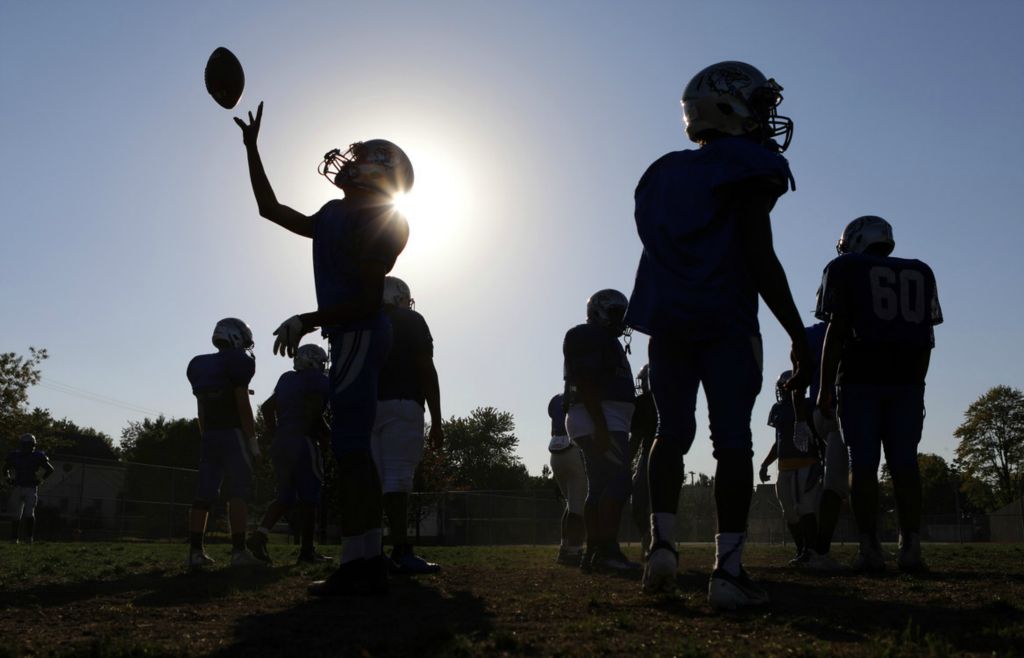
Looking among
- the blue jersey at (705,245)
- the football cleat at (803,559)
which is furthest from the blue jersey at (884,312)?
the blue jersey at (705,245)

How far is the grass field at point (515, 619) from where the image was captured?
303cm

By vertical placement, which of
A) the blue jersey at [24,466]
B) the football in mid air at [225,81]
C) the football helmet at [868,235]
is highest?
the football in mid air at [225,81]

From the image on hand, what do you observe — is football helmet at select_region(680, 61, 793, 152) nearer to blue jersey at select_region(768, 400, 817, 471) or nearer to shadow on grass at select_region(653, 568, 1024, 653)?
shadow on grass at select_region(653, 568, 1024, 653)

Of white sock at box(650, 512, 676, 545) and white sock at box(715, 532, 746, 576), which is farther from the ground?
white sock at box(650, 512, 676, 545)

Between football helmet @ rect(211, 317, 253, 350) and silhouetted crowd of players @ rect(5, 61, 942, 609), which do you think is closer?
silhouetted crowd of players @ rect(5, 61, 942, 609)

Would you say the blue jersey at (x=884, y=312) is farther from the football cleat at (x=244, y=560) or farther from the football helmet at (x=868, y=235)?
the football cleat at (x=244, y=560)

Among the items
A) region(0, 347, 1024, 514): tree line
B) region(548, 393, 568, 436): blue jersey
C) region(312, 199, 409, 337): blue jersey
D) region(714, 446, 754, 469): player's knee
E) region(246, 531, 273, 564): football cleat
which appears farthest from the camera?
region(0, 347, 1024, 514): tree line

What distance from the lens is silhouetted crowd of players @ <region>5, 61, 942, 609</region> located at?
14.4ft

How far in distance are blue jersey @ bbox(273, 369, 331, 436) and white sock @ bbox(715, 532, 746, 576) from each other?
20.1 feet

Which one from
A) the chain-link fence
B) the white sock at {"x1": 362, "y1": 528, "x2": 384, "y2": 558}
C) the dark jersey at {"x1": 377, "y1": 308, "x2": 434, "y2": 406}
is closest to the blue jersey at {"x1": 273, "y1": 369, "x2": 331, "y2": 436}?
the dark jersey at {"x1": 377, "y1": 308, "x2": 434, "y2": 406}

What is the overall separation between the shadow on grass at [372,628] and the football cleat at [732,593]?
0.97m

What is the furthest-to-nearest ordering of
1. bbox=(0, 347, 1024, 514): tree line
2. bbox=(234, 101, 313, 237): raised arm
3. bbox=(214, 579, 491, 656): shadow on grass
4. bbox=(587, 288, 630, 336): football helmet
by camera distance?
1. bbox=(0, 347, 1024, 514): tree line
2. bbox=(587, 288, 630, 336): football helmet
3. bbox=(234, 101, 313, 237): raised arm
4. bbox=(214, 579, 491, 656): shadow on grass

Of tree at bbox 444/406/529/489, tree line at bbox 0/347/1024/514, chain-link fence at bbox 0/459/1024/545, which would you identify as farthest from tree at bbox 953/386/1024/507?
tree at bbox 444/406/529/489

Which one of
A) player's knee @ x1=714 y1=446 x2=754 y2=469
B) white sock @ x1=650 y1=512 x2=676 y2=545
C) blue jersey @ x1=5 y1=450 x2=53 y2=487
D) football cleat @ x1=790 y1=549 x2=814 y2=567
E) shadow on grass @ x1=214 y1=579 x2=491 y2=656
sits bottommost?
shadow on grass @ x1=214 y1=579 x2=491 y2=656
